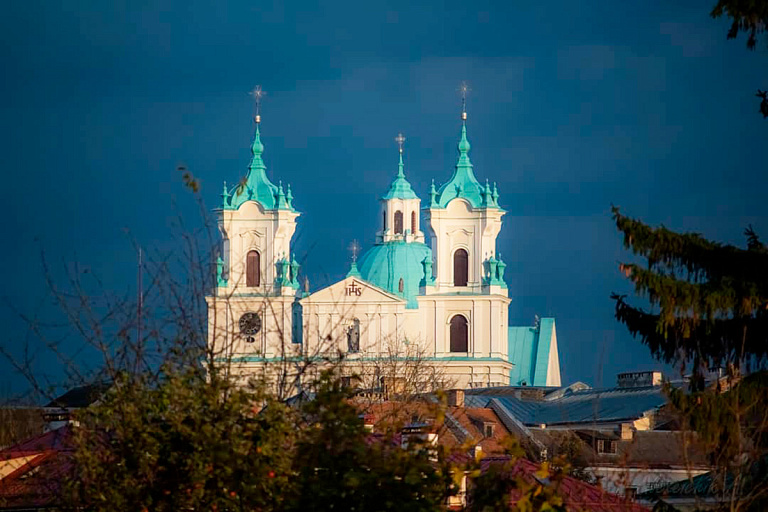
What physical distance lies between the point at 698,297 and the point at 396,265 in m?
103

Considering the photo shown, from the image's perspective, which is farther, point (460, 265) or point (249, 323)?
point (460, 265)

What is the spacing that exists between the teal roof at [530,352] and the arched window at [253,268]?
15284mm

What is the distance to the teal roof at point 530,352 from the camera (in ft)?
389

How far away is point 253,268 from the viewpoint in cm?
11988

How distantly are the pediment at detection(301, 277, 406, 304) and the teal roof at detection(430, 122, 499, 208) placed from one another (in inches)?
253

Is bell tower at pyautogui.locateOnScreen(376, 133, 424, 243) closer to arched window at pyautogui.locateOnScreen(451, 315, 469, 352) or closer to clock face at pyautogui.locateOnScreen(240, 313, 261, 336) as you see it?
arched window at pyautogui.locateOnScreen(451, 315, 469, 352)

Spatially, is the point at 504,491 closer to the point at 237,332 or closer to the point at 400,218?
the point at 237,332

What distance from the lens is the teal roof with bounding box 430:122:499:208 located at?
4719 inches

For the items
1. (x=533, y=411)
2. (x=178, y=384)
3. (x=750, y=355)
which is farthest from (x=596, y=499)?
(x=533, y=411)

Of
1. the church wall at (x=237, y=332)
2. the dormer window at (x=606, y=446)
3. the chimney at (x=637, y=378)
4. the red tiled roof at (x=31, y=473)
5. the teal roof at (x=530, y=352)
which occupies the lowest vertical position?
the red tiled roof at (x=31, y=473)

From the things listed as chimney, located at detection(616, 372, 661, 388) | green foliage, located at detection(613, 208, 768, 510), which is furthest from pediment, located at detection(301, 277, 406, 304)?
green foliage, located at detection(613, 208, 768, 510)

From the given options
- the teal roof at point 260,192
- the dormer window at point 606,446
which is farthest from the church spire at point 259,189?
the dormer window at point 606,446

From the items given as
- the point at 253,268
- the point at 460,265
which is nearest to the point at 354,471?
the point at 460,265

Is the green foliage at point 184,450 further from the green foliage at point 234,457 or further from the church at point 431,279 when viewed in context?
the church at point 431,279
